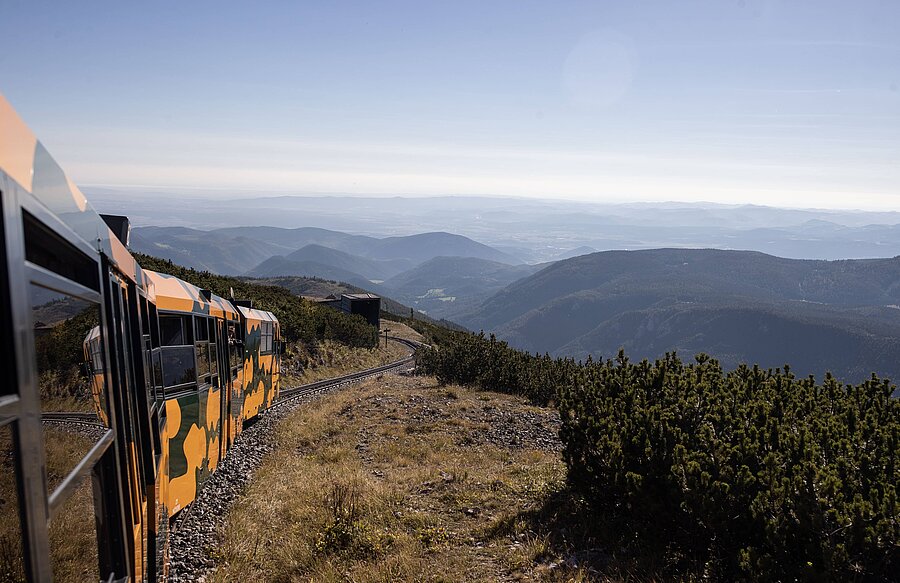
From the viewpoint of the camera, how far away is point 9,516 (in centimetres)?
199

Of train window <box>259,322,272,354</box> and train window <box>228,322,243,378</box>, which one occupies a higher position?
train window <box>228,322,243,378</box>

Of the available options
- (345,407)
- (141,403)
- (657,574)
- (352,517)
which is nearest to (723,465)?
(657,574)

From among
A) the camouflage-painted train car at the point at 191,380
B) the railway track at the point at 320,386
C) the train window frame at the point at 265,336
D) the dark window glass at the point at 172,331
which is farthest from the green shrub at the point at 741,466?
the railway track at the point at 320,386

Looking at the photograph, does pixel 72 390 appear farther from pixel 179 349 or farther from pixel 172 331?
pixel 179 349

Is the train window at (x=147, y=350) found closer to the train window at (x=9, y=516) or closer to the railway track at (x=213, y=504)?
the railway track at (x=213, y=504)

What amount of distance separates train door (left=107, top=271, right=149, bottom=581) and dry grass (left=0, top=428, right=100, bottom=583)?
916 millimetres

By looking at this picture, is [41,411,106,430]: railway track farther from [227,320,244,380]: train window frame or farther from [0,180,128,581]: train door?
[227,320,244,380]: train window frame

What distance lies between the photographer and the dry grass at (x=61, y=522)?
1970 mm

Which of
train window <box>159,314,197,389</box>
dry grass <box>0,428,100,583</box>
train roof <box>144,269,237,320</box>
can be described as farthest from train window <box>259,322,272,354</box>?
dry grass <box>0,428,100,583</box>

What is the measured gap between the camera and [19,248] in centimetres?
198

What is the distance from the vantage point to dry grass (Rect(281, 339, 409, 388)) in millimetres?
31578

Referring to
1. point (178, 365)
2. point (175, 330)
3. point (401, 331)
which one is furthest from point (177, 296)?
point (401, 331)

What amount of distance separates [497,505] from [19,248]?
8147mm

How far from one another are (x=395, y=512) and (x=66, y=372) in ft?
21.4
